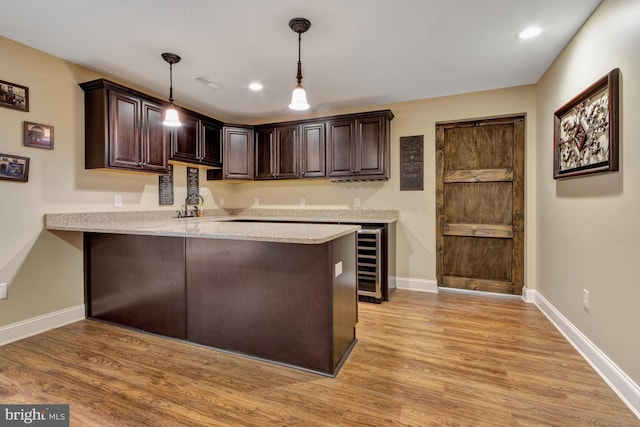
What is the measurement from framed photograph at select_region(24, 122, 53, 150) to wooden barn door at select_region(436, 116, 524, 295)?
4.00 meters

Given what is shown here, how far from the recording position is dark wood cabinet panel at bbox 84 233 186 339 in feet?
8.01

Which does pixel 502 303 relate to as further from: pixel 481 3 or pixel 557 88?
pixel 481 3

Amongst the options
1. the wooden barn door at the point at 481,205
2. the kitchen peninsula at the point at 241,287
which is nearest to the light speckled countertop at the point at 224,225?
the kitchen peninsula at the point at 241,287

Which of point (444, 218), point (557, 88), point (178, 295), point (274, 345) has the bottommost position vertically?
point (274, 345)

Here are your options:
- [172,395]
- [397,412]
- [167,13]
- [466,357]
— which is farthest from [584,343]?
[167,13]

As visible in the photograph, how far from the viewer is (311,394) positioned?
5.80ft

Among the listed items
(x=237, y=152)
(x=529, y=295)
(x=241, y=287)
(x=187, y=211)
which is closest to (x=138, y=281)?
(x=241, y=287)

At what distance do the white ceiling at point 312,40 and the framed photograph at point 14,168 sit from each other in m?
0.95

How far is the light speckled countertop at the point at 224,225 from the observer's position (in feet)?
6.28

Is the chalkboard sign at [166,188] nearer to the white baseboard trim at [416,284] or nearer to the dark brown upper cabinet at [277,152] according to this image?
the dark brown upper cabinet at [277,152]

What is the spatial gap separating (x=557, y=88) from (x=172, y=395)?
12.6ft

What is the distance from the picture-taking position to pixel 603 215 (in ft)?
6.59

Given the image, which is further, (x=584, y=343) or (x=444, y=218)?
(x=444, y=218)

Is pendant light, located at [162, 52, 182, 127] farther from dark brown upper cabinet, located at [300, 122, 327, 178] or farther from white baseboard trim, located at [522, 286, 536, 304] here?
white baseboard trim, located at [522, 286, 536, 304]
